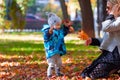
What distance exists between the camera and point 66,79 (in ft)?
30.5

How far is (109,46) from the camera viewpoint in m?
9.12

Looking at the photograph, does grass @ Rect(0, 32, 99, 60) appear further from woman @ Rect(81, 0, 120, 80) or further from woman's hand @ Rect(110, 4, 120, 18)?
woman's hand @ Rect(110, 4, 120, 18)

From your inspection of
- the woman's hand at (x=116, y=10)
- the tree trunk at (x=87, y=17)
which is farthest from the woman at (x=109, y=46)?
the tree trunk at (x=87, y=17)

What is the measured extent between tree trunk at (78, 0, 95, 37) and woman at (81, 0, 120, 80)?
47.5 feet

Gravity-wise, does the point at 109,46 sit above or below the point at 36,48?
above

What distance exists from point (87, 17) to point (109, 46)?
1505 centimetres

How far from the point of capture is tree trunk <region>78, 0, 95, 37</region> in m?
23.7

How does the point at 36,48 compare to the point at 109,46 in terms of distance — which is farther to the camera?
the point at 36,48

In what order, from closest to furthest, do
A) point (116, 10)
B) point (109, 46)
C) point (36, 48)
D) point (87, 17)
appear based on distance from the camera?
point (116, 10), point (109, 46), point (36, 48), point (87, 17)

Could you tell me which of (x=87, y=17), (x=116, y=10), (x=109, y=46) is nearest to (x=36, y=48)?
(x=87, y=17)

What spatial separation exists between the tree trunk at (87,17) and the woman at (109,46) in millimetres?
14487

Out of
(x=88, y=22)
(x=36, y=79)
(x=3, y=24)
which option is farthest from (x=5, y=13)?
(x=36, y=79)

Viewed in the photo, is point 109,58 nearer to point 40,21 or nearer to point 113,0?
point 113,0

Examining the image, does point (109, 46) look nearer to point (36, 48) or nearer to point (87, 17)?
point (36, 48)
